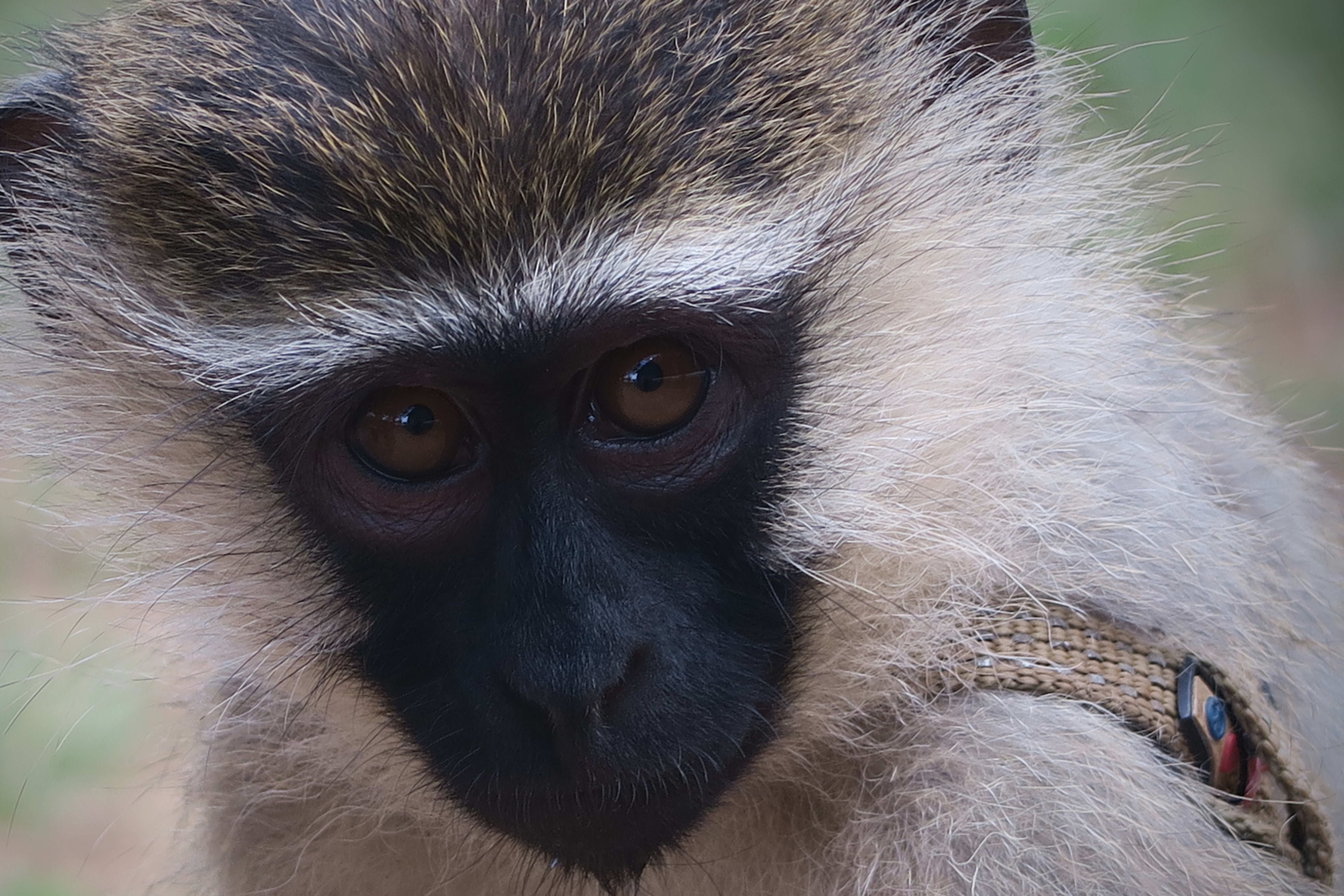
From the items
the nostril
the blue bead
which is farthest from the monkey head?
the blue bead

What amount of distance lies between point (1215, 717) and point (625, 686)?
782 millimetres

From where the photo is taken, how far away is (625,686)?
5.07 ft

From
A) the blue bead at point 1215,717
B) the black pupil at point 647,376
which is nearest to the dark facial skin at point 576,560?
the black pupil at point 647,376

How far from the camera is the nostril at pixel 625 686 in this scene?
5.03 ft

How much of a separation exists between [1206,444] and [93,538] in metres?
1.86

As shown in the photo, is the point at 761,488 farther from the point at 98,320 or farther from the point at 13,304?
the point at 13,304

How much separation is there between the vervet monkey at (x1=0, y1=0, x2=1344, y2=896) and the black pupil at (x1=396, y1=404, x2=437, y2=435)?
1cm

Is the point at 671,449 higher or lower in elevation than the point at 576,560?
higher

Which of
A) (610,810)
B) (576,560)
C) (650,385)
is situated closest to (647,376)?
(650,385)

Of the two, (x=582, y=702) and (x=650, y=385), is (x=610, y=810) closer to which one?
(x=582, y=702)

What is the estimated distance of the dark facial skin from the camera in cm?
155

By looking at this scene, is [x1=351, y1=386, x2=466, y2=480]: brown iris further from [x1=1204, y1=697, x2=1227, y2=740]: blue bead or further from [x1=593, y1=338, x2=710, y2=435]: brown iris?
[x1=1204, y1=697, x2=1227, y2=740]: blue bead

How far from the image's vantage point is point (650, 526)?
5.33 ft

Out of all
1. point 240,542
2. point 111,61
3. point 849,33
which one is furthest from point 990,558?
point 111,61
